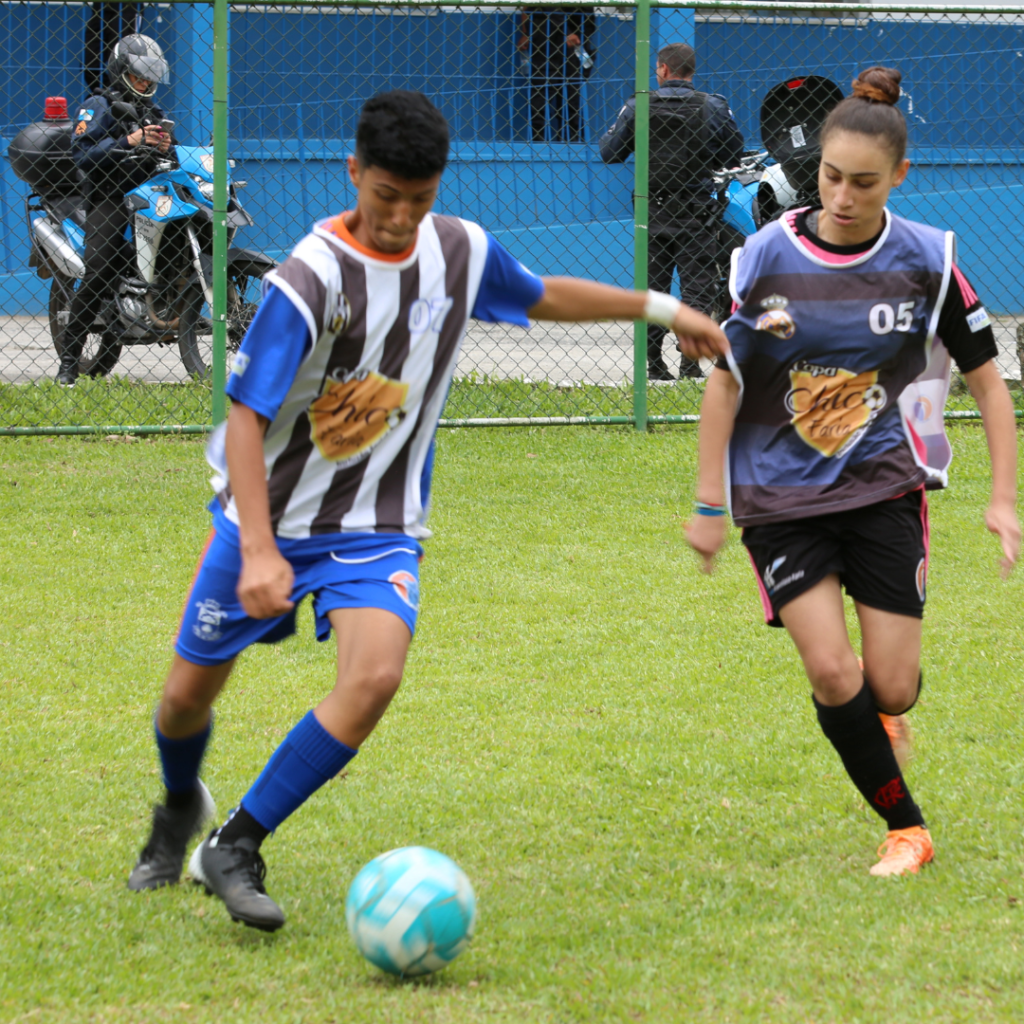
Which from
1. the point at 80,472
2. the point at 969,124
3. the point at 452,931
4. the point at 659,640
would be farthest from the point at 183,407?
the point at 969,124

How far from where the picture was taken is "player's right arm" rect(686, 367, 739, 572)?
11.0ft

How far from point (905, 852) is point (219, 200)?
537cm

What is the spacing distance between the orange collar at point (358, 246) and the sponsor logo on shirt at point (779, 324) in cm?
89

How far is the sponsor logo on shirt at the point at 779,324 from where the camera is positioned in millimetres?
3340

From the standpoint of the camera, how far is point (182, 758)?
3.22 meters

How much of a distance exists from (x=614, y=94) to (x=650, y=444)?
19.4ft

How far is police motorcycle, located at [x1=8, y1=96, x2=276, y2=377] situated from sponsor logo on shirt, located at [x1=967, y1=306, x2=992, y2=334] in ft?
19.3

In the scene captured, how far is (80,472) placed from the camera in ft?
24.5

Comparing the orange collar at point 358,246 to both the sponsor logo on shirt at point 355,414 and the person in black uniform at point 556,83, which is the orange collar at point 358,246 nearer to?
the sponsor logo on shirt at point 355,414

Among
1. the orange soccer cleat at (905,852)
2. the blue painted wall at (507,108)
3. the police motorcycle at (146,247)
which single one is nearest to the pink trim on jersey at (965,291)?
the orange soccer cleat at (905,852)

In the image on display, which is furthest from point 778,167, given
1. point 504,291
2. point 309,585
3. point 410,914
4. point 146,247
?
point 410,914

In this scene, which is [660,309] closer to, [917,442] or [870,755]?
[917,442]

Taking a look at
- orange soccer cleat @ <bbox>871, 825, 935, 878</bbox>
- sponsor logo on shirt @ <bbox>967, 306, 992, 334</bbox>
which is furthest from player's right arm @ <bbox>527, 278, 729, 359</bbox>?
orange soccer cleat @ <bbox>871, 825, 935, 878</bbox>

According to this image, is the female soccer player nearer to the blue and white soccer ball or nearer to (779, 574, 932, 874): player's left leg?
(779, 574, 932, 874): player's left leg
